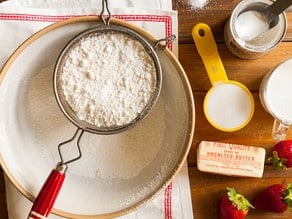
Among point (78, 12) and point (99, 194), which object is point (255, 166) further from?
point (78, 12)

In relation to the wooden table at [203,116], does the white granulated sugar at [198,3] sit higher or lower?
higher

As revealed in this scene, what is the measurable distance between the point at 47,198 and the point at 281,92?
39 centimetres

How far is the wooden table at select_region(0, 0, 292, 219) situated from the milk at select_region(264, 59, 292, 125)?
0.07 feet

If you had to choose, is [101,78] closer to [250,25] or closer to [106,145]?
[106,145]

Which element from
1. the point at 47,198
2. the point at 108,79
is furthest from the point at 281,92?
the point at 47,198

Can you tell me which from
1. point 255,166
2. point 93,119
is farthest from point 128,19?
point 255,166

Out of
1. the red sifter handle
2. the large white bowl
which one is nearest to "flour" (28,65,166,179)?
the large white bowl

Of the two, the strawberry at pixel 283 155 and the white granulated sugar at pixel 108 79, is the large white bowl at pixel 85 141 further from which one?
the strawberry at pixel 283 155

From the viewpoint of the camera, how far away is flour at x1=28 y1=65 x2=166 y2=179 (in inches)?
37.6

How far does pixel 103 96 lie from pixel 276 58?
0.29 meters

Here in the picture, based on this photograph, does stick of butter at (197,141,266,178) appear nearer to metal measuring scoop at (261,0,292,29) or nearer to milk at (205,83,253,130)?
milk at (205,83,253,130)

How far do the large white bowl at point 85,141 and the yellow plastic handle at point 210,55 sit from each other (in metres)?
0.07

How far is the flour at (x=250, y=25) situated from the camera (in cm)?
97

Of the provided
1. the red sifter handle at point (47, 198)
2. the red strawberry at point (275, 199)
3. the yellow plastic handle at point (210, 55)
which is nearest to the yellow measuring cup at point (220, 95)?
the yellow plastic handle at point (210, 55)
